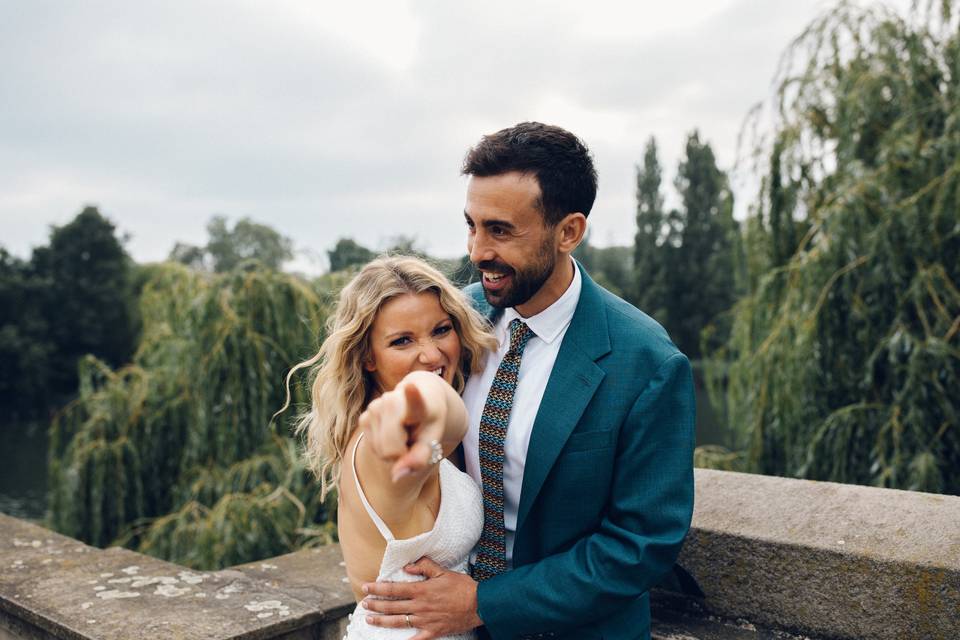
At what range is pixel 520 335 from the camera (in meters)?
2.00

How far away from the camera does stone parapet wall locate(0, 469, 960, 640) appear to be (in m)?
1.81

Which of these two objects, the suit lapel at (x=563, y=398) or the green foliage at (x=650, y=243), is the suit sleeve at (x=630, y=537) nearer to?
the suit lapel at (x=563, y=398)

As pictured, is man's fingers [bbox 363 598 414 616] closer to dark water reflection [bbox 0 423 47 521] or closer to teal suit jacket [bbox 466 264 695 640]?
teal suit jacket [bbox 466 264 695 640]

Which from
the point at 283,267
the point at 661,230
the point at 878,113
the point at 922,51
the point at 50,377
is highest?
the point at 661,230

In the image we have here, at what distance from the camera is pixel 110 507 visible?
6.05m

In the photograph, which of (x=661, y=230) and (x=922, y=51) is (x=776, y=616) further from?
(x=661, y=230)

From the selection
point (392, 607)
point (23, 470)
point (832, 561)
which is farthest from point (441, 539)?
point (23, 470)

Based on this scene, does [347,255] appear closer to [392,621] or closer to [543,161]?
[543,161]

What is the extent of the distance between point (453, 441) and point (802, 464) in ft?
11.8

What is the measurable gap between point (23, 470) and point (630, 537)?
21.3m

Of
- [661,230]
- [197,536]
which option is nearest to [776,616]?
[197,536]

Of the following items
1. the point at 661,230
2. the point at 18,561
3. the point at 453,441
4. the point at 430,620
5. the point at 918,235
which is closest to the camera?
the point at 453,441

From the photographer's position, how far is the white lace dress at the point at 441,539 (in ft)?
5.76

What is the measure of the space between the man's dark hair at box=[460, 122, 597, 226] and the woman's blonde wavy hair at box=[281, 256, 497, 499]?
0.28 meters
